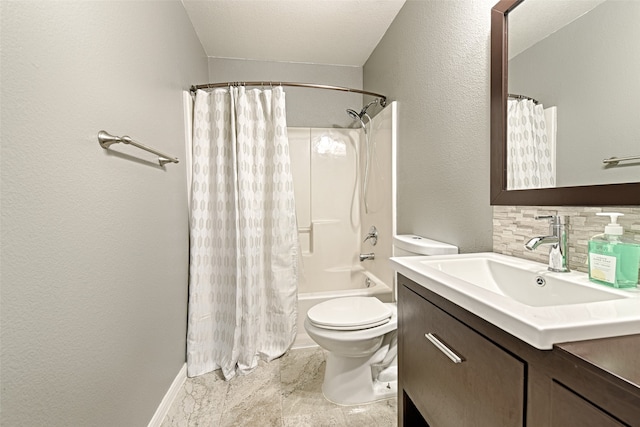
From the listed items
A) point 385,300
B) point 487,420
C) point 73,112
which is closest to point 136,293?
point 73,112

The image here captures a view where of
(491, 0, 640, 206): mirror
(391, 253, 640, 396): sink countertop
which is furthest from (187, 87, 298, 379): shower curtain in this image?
(391, 253, 640, 396): sink countertop

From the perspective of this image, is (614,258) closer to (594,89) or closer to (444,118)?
(594,89)

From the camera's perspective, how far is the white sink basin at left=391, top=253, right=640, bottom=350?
49cm

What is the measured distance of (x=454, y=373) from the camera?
29.6 inches

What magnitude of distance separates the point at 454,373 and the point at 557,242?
1.63 ft

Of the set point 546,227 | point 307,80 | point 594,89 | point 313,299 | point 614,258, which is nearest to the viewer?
point 614,258

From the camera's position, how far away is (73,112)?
2.83 ft

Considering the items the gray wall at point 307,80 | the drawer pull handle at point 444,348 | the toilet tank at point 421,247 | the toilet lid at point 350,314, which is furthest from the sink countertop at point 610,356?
the gray wall at point 307,80

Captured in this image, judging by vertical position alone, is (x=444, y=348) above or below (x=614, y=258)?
below

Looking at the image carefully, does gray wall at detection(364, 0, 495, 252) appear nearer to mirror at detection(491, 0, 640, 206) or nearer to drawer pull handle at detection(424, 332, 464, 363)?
mirror at detection(491, 0, 640, 206)

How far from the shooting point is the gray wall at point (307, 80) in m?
2.62

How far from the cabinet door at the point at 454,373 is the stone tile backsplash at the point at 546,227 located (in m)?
0.45

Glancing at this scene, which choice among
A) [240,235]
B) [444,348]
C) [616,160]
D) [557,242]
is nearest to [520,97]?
[616,160]

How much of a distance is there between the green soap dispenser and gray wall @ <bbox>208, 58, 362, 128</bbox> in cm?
216
